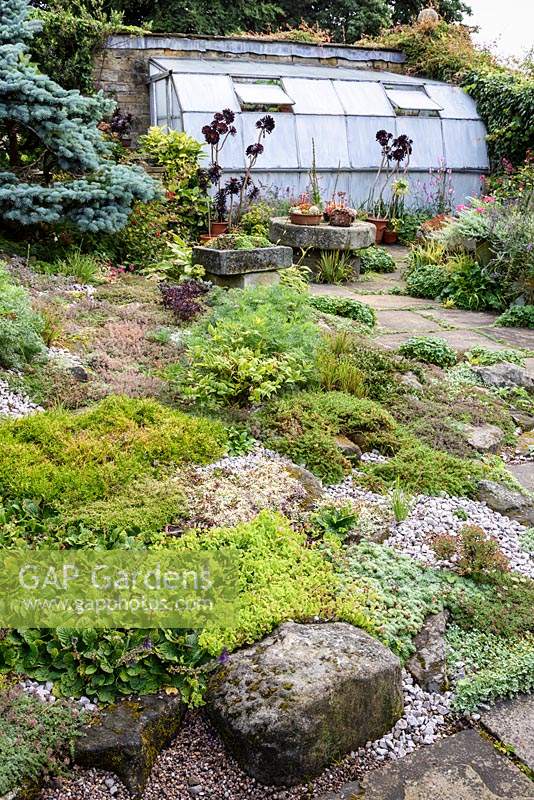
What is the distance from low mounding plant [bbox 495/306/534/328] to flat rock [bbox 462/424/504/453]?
3.33 m

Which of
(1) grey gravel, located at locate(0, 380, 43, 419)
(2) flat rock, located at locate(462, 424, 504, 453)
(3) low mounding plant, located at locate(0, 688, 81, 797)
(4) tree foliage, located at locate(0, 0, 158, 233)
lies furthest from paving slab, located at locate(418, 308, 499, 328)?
(3) low mounding plant, located at locate(0, 688, 81, 797)

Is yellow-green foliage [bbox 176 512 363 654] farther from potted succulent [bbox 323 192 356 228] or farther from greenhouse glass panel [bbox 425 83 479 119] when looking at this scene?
greenhouse glass panel [bbox 425 83 479 119]

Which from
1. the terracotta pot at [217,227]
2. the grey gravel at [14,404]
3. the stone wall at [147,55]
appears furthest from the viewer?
the stone wall at [147,55]

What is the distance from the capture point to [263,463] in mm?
4043

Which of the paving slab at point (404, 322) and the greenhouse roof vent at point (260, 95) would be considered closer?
the paving slab at point (404, 322)

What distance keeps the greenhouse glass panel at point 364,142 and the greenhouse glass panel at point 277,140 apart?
1245 mm

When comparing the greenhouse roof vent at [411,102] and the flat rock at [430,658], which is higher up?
the greenhouse roof vent at [411,102]

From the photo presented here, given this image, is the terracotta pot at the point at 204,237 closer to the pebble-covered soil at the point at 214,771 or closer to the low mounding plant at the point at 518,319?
the low mounding plant at the point at 518,319

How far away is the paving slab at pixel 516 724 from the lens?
254 cm

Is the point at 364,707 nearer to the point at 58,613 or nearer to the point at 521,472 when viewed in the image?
the point at 58,613

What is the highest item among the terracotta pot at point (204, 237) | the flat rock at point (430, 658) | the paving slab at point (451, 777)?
the terracotta pot at point (204, 237)

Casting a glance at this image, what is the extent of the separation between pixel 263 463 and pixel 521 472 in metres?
1.73

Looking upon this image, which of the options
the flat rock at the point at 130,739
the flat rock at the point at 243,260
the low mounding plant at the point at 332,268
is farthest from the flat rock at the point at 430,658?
the low mounding plant at the point at 332,268

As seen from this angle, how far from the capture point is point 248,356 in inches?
192
